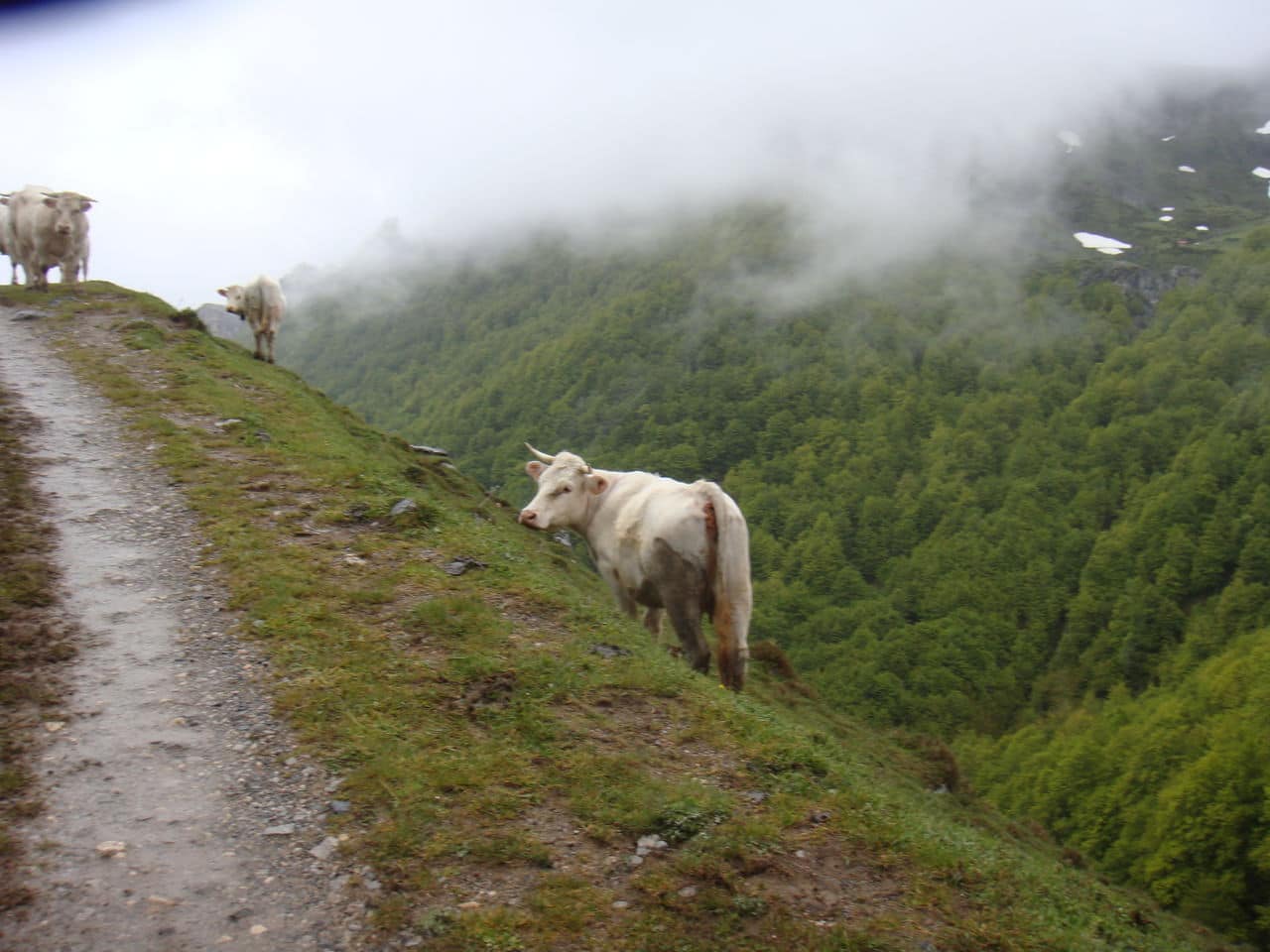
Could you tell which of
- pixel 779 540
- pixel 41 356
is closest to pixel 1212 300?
pixel 779 540

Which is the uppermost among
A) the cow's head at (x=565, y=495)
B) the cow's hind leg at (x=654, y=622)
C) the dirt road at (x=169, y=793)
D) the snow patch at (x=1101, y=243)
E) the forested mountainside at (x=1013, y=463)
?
the snow patch at (x=1101, y=243)

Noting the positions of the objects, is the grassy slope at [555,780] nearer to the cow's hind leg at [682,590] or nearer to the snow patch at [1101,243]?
the cow's hind leg at [682,590]

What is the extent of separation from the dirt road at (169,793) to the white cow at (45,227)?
20051mm

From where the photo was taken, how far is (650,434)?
144875 mm

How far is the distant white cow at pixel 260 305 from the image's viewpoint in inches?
1116

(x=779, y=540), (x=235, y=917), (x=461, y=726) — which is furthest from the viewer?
(x=779, y=540)

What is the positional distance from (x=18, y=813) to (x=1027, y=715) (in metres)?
96.2

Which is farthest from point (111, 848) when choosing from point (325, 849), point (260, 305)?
point (260, 305)

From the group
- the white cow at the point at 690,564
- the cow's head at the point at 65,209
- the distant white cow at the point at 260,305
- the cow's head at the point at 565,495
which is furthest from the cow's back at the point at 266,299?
the white cow at the point at 690,564

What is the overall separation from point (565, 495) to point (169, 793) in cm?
801

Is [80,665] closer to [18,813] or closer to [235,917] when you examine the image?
[18,813]

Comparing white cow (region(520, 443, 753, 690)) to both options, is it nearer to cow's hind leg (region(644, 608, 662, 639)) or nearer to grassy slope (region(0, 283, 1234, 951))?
cow's hind leg (region(644, 608, 662, 639))

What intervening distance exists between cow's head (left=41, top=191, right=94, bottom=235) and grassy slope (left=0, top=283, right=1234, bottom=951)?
18195 mm

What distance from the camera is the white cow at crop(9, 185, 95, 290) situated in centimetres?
2864
